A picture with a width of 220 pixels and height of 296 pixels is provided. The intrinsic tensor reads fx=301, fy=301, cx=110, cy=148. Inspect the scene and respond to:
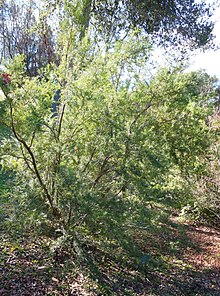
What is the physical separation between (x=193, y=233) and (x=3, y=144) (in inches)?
196

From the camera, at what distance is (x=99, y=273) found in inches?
127

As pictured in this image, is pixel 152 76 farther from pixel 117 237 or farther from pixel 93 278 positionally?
pixel 93 278

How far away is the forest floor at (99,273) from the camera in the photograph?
9.77ft

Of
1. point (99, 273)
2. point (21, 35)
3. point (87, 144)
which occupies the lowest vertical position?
point (99, 273)

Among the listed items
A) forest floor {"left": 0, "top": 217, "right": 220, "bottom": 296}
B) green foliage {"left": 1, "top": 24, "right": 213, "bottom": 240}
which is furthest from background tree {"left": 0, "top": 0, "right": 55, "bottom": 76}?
forest floor {"left": 0, "top": 217, "right": 220, "bottom": 296}

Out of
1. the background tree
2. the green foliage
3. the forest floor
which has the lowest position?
the forest floor

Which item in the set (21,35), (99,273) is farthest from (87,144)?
(21,35)

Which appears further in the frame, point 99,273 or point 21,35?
point 21,35

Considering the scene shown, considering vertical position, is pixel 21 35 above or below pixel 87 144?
above

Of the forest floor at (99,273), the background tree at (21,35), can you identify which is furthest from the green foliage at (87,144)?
the background tree at (21,35)

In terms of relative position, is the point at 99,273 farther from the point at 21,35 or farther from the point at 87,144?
the point at 21,35

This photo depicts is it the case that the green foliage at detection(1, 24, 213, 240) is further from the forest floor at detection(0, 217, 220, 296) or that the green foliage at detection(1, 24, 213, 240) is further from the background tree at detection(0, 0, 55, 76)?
the background tree at detection(0, 0, 55, 76)

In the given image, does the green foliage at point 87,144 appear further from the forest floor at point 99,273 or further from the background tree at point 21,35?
the background tree at point 21,35

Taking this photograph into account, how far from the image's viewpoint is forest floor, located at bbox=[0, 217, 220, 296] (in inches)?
117
